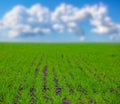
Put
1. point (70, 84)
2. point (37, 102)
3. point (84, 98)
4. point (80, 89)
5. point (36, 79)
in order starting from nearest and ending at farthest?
point (37, 102) → point (84, 98) → point (80, 89) → point (70, 84) → point (36, 79)

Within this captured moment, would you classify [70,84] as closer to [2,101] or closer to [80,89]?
[80,89]

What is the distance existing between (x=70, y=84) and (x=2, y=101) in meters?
4.87

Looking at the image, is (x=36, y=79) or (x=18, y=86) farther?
(x=36, y=79)

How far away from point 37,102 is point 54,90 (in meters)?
2.35

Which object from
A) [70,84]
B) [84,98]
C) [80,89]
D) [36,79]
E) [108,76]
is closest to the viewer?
[84,98]

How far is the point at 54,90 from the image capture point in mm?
13680

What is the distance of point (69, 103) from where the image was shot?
11492mm

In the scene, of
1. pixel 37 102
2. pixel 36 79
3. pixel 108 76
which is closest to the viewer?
pixel 37 102

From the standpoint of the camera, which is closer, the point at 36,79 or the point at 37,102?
the point at 37,102

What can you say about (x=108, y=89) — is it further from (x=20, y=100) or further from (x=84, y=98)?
(x=20, y=100)

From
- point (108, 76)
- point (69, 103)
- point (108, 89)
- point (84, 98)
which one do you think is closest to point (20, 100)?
point (69, 103)

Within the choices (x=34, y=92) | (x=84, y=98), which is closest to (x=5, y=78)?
(x=34, y=92)

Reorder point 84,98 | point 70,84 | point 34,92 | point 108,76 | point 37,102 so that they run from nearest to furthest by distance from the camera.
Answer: point 37,102
point 84,98
point 34,92
point 70,84
point 108,76

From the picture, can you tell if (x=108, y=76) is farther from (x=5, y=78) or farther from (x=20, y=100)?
(x=20, y=100)
